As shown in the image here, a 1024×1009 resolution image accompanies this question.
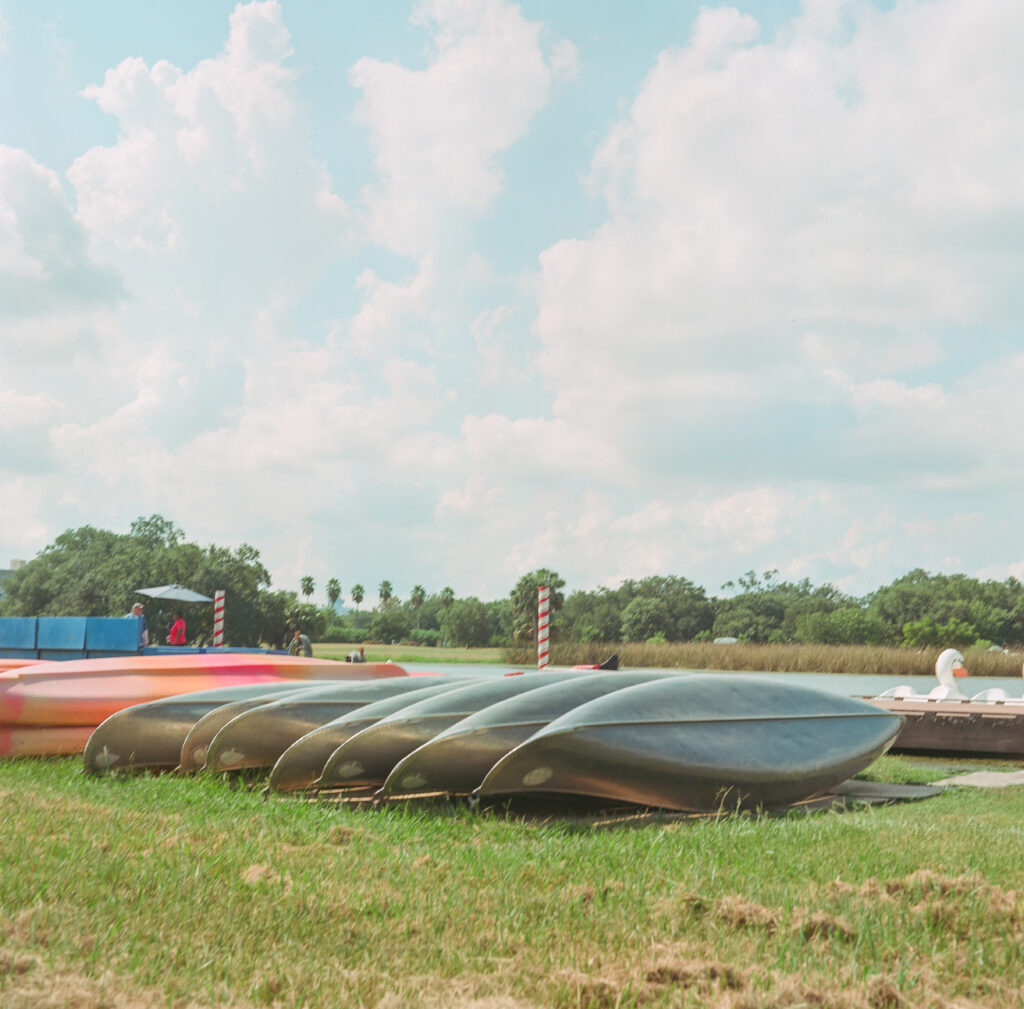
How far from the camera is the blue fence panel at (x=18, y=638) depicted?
17672mm

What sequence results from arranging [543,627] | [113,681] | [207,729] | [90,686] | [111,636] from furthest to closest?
[111,636] < [543,627] < [113,681] < [90,686] < [207,729]

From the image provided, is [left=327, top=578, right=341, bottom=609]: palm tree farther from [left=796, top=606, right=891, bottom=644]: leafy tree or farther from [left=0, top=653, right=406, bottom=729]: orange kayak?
[left=0, top=653, right=406, bottom=729]: orange kayak

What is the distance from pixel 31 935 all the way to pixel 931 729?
33.2 feet

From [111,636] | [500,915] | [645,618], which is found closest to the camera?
[500,915]

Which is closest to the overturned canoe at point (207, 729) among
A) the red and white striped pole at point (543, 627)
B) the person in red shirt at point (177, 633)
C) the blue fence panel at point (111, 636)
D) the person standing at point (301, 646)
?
the red and white striped pole at point (543, 627)

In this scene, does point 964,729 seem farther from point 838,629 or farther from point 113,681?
point 838,629

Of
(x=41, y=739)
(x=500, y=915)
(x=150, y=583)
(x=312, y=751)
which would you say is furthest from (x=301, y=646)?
(x=150, y=583)

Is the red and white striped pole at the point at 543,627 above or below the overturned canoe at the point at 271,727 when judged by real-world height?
above

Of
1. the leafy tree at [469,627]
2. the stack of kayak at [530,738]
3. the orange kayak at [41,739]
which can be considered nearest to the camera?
the stack of kayak at [530,738]

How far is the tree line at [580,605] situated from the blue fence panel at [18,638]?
30435 millimetres

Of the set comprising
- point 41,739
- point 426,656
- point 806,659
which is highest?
point 41,739

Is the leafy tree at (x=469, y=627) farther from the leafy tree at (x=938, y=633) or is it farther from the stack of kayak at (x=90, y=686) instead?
the stack of kayak at (x=90, y=686)

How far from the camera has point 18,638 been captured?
1795 centimetres

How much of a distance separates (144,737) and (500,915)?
4645 millimetres
